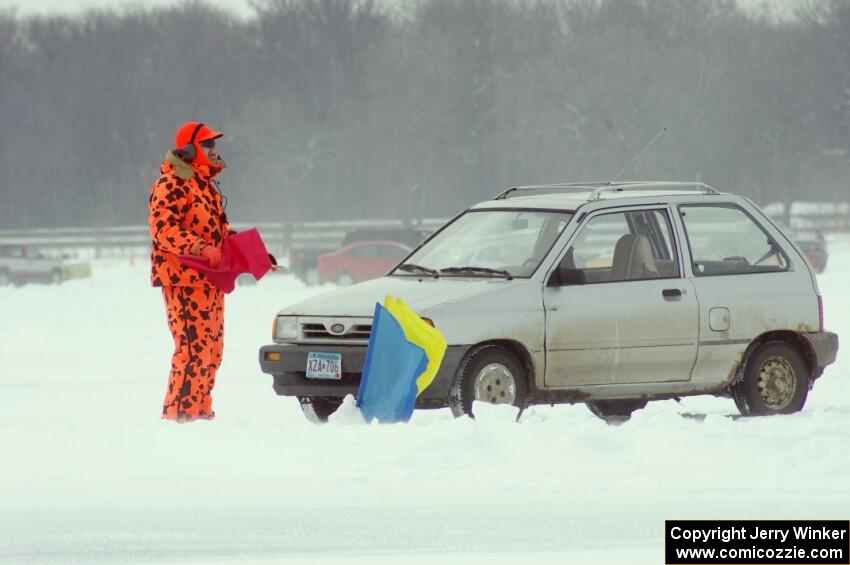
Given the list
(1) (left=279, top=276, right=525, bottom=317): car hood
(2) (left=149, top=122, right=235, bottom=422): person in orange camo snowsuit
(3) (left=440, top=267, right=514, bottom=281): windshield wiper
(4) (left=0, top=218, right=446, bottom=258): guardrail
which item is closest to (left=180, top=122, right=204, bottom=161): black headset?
(2) (left=149, top=122, right=235, bottom=422): person in orange camo snowsuit

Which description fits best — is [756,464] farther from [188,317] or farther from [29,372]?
[29,372]

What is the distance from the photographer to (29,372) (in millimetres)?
16031

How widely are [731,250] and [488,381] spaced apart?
8.01ft

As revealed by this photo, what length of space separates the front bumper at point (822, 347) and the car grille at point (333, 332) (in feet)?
10.0

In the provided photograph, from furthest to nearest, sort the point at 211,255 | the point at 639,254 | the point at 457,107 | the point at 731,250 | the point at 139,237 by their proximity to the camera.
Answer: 1. the point at 457,107
2. the point at 139,237
3. the point at 731,250
4. the point at 639,254
5. the point at 211,255

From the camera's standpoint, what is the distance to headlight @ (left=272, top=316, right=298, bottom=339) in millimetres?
9844

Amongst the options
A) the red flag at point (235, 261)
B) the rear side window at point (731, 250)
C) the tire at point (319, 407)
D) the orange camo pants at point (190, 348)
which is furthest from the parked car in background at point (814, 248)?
the orange camo pants at point (190, 348)

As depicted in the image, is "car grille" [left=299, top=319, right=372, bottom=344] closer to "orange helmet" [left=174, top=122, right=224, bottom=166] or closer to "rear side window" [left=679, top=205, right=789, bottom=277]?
"orange helmet" [left=174, top=122, right=224, bottom=166]

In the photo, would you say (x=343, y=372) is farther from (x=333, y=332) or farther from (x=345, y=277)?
(x=345, y=277)

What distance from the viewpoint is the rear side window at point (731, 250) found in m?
10.7

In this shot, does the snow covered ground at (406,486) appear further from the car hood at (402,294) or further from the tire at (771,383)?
the car hood at (402,294)

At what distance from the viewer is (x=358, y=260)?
39531 millimetres

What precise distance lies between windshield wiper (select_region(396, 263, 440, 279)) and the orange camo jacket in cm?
137

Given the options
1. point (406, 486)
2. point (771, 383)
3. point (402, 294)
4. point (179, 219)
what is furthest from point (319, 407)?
point (771, 383)
